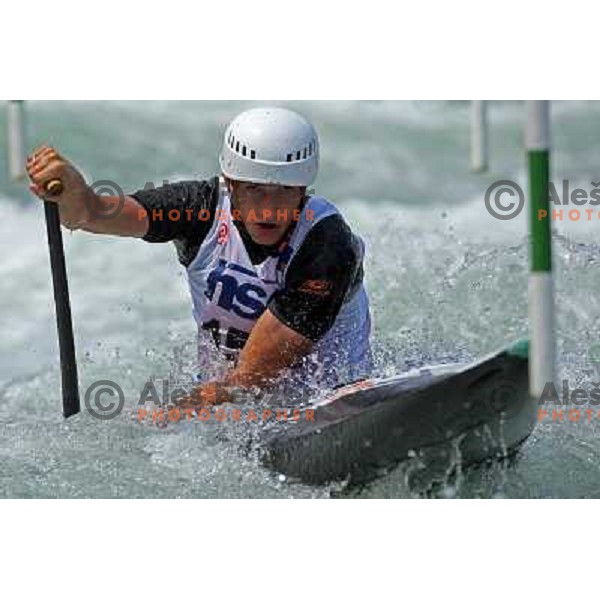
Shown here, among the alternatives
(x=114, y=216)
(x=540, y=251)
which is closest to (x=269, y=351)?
(x=114, y=216)

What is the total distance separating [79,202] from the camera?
245 cm

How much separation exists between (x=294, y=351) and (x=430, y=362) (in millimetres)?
290

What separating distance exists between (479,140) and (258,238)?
458 millimetres

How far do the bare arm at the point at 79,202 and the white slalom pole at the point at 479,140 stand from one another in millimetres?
594

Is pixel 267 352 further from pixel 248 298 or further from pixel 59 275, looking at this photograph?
pixel 59 275

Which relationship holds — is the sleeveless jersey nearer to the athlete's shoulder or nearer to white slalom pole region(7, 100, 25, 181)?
the athlete's shoulder

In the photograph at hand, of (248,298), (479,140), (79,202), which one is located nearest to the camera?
(479,140)

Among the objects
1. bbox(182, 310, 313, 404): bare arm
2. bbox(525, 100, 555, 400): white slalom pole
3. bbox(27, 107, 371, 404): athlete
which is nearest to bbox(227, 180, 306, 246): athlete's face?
bbox(27, 107, 371, 404): athlete

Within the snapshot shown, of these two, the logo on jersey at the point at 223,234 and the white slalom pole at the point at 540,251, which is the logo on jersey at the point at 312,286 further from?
the white slalom pole at the point at 540,251

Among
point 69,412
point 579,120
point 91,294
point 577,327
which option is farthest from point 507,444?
point 91,294

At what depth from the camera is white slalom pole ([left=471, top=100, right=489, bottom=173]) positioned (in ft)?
7.18

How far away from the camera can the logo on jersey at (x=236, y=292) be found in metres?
2.54

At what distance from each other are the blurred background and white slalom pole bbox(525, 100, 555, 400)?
1.91ft

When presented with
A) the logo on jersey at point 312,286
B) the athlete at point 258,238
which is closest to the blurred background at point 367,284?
the athlete at point 258,238
